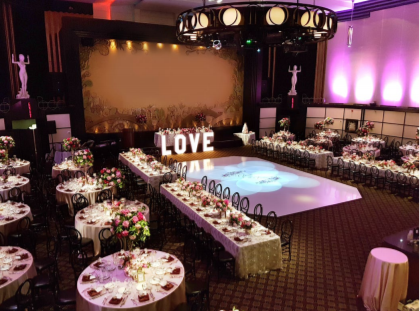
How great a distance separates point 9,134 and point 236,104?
479 inches

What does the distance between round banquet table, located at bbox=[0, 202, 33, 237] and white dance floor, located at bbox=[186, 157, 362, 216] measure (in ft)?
18.8

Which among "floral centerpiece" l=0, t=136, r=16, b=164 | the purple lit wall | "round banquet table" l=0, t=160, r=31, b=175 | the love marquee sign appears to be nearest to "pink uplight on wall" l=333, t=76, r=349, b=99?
the purple lit wall

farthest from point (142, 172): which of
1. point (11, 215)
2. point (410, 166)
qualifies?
point (410, 166)

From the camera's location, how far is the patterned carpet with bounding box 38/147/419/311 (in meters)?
5.56

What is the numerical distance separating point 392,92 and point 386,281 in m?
15.9

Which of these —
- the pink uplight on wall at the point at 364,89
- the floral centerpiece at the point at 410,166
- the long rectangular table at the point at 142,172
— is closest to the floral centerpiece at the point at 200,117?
the long rectangular table at the point at 142,172

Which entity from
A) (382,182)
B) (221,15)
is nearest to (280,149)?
(382,182)

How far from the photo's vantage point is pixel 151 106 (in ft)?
58.2

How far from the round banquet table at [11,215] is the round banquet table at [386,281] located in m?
6.82

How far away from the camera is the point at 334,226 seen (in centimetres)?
845

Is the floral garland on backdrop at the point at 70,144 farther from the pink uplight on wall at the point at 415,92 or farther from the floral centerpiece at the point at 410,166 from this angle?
the pink uplight on wall at the point at 415,92

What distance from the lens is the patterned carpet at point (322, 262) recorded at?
18.2 ft

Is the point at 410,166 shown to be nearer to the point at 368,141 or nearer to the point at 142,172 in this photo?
the point at 368,141

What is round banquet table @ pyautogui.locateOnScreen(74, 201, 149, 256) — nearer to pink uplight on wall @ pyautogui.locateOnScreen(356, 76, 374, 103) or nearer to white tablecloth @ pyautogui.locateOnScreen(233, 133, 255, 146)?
white tablecloth @ pyautogui.locateOnScreen(233, 133, 255, 146)
